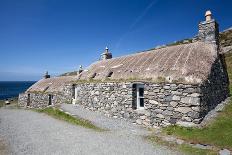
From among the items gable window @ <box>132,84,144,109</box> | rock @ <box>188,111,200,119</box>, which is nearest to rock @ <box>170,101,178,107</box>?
rock @ <box>188,111,200,119</box>

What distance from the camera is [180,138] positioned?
10352mm

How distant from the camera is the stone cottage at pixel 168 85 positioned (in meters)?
12.0

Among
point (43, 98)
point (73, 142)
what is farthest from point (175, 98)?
point (43, 98)

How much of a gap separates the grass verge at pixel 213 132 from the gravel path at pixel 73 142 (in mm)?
1843

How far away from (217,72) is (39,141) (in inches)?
479

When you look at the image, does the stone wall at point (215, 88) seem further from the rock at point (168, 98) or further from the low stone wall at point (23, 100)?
the low stone wall at point (23, 100)

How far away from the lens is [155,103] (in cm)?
1352

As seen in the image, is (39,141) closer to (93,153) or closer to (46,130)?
(46,130)

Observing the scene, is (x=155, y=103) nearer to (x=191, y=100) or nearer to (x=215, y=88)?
(x=191, y=100)

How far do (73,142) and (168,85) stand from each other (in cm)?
639

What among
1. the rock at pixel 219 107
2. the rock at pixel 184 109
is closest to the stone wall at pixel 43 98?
the rock at pixel 184 109

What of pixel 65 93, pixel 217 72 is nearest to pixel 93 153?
pixel 217 72

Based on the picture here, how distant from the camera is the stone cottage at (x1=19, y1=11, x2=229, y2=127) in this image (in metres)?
12.0

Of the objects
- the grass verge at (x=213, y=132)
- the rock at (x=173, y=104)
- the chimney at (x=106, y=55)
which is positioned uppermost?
the chimney at (x=106, y=55)
